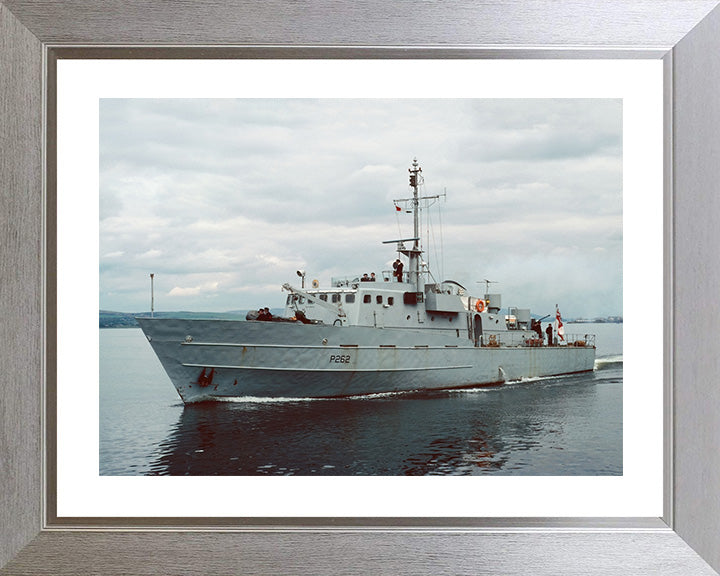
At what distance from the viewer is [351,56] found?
2072 mm

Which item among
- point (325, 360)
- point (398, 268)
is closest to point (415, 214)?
point (398, 268)

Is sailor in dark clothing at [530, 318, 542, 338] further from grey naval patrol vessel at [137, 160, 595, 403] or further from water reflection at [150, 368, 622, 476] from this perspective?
water reflection at [150, 368, 622, 476]

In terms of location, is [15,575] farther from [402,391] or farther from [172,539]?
[402,391]

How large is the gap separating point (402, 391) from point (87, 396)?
11.3ft

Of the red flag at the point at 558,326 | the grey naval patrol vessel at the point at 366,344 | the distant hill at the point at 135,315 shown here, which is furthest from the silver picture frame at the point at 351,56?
the grey naval patrol vessel at the point at 366,344

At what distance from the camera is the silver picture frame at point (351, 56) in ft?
6.68

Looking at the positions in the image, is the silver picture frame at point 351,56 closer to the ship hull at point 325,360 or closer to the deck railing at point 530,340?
the deck railing at point 530,340

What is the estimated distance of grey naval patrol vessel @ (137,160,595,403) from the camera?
4.29 meters

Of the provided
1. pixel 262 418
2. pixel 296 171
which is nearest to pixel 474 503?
pixel 296 171

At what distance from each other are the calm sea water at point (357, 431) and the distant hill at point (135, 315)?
2.1 inches

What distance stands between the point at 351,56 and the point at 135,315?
1.84 metres

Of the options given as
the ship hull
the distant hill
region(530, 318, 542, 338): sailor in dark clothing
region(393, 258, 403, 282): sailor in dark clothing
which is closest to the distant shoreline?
the distant hill

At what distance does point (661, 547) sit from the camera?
2.04 m

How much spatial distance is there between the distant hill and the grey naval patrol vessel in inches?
4.1
